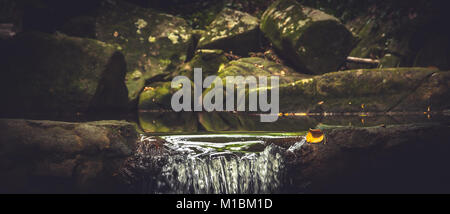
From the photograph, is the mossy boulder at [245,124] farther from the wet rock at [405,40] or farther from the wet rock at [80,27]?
the wet rock at [80,27]

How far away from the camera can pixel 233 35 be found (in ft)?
31.1

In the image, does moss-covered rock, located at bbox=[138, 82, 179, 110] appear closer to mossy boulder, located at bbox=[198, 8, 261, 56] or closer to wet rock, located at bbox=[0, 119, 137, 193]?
mossy boulder, located at bbox=[198, 8, 261, 56]

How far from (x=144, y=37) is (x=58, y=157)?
702cm

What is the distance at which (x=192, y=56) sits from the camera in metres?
9.88

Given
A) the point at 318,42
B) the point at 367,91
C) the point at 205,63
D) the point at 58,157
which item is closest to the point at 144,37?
the point at 205,63

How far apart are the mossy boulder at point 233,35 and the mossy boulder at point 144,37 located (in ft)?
2.10

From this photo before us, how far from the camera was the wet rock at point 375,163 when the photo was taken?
139 inches

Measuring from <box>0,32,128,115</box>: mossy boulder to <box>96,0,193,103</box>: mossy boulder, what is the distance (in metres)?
1.42

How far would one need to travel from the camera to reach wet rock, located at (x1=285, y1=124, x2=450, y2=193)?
3541mm

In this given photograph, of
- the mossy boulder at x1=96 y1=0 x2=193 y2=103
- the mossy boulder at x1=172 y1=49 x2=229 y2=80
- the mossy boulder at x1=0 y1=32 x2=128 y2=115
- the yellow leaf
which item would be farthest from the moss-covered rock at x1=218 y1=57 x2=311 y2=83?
the yellow leaf

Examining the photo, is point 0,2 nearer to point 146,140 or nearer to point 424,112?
point 146,140

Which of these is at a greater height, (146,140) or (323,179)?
(146,140)

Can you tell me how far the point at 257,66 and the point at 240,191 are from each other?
5.56m

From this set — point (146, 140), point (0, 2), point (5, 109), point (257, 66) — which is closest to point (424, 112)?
point (257, 66)
